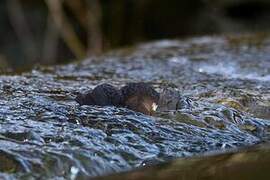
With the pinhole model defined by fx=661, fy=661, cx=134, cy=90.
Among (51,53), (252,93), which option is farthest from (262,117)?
(51,53)

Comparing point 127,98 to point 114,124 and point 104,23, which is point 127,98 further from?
point 104,23

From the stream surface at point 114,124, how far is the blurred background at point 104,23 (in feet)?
12.6

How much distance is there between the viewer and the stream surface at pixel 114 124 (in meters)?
1.82

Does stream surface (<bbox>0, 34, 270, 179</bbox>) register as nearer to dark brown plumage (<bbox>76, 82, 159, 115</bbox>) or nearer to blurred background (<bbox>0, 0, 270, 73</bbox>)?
dark brown plumage (<bbox>76, 82, 159, 115</bbox>)

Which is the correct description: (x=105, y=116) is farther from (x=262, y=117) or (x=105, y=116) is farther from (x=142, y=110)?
(x=262, y=117)

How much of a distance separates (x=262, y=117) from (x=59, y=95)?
76cm

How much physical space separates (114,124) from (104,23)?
5.33 m

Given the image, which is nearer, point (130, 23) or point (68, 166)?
point (68, 166)

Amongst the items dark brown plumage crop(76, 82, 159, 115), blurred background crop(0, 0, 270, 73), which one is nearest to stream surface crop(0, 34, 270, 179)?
dark brown plumage crop(76, 82, 159, 115)

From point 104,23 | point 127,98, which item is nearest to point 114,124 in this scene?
point 127,98

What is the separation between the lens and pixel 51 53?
23.7 feet

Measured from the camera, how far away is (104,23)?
7.34 metres

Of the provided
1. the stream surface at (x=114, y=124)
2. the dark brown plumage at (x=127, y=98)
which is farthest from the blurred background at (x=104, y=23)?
the dark brown plumage at (x=127, y=98)

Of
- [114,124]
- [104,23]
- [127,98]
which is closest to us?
[114,124]
